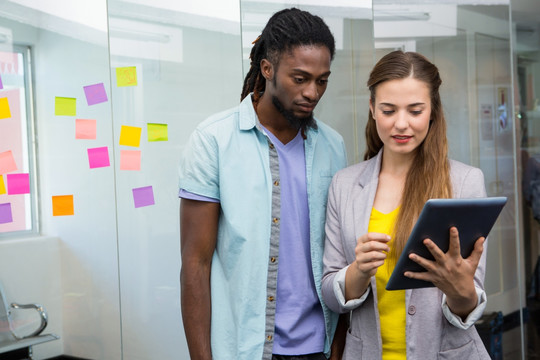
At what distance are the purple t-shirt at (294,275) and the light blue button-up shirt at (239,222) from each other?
0.02 metres

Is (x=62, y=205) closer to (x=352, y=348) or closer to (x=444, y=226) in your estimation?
(x=352, y=348)

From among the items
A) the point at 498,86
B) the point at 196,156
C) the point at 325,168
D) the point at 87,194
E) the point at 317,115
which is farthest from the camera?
the point at 87,194

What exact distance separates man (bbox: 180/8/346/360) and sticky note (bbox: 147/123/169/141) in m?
1.56

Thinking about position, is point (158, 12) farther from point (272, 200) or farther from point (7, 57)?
point (272, 200)

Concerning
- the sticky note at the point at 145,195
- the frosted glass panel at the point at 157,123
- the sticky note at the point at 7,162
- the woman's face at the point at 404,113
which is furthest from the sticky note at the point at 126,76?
the woman's face at the point at 404,113

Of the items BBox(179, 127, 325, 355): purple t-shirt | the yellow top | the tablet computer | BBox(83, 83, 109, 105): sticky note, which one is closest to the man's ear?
BBox(179, 127, 325, 355): purple t-shirt

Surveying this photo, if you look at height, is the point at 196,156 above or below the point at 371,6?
below

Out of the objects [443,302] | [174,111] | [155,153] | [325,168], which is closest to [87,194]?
[155,153]

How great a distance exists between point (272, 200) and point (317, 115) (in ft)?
4.04

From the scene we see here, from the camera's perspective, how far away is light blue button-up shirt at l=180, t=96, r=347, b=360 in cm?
166

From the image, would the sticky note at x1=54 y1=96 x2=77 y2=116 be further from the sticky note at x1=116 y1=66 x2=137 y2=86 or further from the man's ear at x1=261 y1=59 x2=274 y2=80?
the man's ear at x1=261 y1=59 x2=274 y2=80

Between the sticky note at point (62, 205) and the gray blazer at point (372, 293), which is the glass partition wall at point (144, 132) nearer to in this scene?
the sticky note at point (62, 205)

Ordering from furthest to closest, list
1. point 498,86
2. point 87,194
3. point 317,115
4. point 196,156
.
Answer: point 87,194 → point 498,86 → point 317,115 → point 196,156

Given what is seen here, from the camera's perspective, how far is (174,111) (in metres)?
3.23
